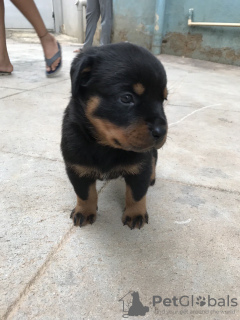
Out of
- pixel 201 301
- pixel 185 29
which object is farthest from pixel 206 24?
pixel 201 301

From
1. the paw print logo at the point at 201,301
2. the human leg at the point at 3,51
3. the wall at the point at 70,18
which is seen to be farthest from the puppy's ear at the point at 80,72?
the wall at the point at 70,18

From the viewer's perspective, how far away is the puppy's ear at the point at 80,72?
1.48 m

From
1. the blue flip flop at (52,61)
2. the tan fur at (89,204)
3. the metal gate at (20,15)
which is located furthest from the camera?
the metal gate at (20,15)

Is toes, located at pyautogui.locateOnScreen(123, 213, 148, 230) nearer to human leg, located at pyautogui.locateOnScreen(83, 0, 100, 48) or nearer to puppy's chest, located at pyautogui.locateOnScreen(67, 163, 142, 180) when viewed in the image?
puppy's chest, located at pyautogui.locateOnScreen(67, 163, 142, 180)

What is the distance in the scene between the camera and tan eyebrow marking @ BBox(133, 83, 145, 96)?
1410 millimetres

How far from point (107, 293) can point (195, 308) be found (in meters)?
0.39

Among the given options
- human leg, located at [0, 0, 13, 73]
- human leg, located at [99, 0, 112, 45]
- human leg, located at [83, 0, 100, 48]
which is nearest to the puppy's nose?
human leg, located at [0, 0, 13, 73]

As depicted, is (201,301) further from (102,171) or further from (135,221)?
(102,171)

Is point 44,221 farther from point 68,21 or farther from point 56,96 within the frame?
point 68,21

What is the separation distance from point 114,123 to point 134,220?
645mm

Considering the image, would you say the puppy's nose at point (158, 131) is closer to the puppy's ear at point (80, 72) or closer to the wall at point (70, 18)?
the puppy's ear at point (80, 72)

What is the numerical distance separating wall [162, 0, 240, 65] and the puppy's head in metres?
6.54

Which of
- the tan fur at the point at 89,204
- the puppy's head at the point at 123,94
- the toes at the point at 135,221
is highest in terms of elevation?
the puppy's head at the point at 123,94

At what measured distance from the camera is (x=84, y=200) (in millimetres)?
1770
